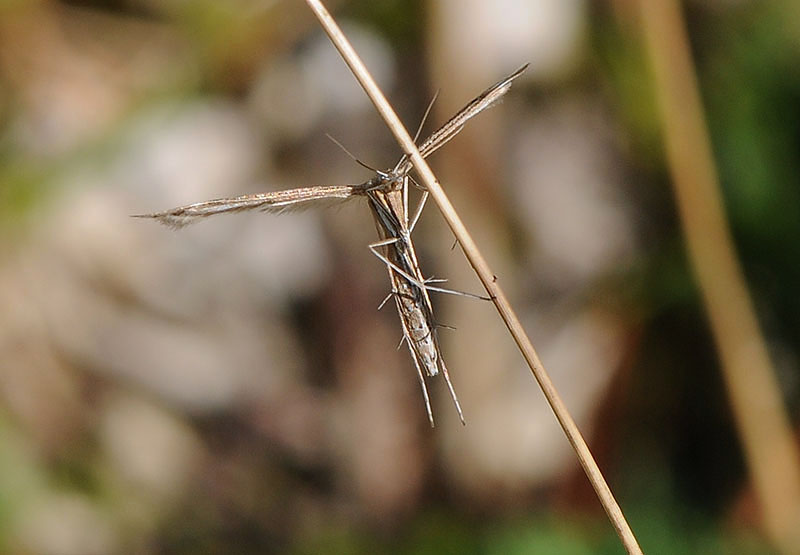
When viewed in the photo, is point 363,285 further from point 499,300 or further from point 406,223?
point 499,300

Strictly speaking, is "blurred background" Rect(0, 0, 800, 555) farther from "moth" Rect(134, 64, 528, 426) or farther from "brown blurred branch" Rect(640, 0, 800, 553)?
"moth" Rect(134, 64, 528, 426)

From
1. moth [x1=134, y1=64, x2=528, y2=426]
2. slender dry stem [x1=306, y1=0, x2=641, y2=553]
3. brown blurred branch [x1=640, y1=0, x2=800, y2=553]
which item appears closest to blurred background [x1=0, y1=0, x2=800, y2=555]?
brown blurred branch [x1=640, y1=0, x2=800, y2=553]

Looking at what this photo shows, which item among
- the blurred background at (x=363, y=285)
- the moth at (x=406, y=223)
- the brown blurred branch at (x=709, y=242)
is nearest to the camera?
the moth at (x=406, y=223)

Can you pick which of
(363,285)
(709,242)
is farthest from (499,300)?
(363,285)

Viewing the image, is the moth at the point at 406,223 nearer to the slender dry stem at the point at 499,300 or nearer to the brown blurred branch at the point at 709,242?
the slender dry stem at the point at 499,300

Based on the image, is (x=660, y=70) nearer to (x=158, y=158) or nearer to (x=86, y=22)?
(x=158, y=158)

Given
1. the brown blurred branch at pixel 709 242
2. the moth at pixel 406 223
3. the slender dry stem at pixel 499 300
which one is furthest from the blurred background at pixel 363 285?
the slender dry stem at pixel 499 300
